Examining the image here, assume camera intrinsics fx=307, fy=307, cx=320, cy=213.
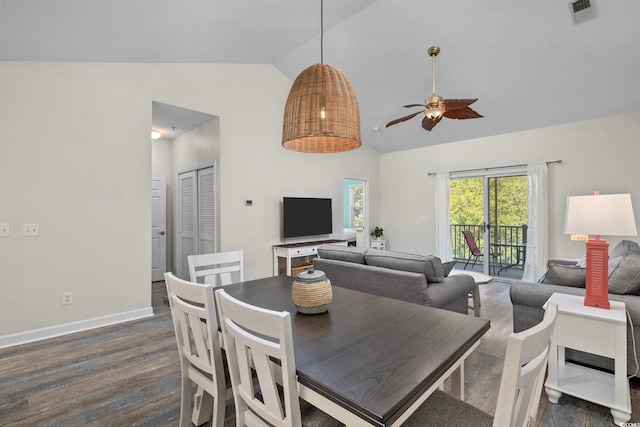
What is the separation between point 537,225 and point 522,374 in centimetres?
501

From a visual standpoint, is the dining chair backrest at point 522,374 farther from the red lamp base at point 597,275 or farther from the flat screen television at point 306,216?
the flat screen television at point 306,216

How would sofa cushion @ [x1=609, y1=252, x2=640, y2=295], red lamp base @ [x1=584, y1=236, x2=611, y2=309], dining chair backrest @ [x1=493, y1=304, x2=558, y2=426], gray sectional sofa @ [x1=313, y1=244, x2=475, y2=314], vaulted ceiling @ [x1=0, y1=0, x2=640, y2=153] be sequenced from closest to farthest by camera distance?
1. dining chair backrest @ [x1=493, y1=304, x2=558, y2=426]
2. red lamp base @ [x1=584, y1=236, x2=611, y2=309]
3. sofa cushion @ [x1=609, y1=252, x2=640, y2=295]
4. gray sectional sofa @ [x1=313, y1=244, x2=475, y2=314]
5. vaulted ceiling @ [x1=0, y1=0, x2=640, y2=153]

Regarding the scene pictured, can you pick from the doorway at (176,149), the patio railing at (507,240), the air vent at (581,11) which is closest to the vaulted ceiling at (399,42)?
the air vent at (581,11)

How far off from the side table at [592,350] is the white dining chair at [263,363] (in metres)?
1.72

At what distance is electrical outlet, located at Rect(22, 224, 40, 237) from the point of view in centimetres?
297

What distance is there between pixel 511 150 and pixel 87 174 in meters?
6.13

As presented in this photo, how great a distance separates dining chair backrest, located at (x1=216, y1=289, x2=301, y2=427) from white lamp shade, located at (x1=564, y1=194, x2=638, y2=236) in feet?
7.04

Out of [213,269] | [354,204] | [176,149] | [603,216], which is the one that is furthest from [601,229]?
[354,204]

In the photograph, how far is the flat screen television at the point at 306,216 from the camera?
16.5 ft

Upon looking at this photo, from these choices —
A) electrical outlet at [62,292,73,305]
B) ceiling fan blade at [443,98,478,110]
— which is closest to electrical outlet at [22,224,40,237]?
electrical outlet at [62,292,73,305]

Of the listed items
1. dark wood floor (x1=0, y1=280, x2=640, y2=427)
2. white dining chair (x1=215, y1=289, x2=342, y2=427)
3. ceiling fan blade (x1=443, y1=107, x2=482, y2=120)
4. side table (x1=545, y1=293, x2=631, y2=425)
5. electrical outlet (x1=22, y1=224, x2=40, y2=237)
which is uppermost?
ceiling fan blade (x1=443, y1=107, x2=482, y2=120)

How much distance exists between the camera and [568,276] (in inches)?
95.4

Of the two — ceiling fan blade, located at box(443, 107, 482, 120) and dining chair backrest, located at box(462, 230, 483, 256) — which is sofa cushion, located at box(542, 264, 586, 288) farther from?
dining chair backrest, located at box(462, 230, 483, 256)

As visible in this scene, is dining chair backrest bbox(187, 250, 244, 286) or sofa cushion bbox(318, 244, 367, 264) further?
sofa cushion bbox(318, 244, 367, 264)
